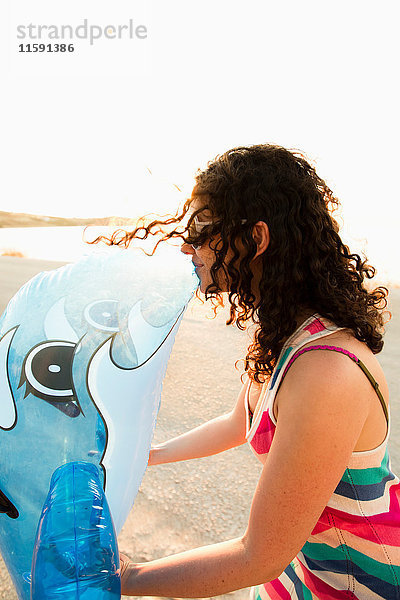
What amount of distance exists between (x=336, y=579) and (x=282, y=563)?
0.26 m

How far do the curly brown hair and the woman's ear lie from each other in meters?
0.01

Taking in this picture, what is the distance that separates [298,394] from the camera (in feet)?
2.59

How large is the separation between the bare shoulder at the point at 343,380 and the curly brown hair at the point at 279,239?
6 centimetres

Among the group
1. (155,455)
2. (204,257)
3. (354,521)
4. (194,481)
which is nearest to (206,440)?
(155,455)

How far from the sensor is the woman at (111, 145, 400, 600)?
778 millimetres

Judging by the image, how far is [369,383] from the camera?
2.70 ft

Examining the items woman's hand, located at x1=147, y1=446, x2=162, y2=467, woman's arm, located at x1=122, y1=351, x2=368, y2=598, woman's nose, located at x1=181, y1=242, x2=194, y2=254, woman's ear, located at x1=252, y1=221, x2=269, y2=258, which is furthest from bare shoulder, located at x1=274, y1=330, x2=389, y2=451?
woman's hand, located at x1=147, y1=446, x2=162, y2=467

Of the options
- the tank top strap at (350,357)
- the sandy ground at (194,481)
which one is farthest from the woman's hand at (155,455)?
the tank top strap at (350,357)

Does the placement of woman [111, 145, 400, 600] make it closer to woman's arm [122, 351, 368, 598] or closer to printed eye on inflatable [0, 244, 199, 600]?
woman's arm [122, 351, 368, 598]

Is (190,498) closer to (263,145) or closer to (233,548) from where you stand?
(233,548)

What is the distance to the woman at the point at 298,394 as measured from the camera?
0.78 m

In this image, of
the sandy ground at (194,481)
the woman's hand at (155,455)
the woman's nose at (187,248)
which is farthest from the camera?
the sandy ground at (194,481)

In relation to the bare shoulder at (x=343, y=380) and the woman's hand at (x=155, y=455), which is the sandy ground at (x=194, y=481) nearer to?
the woman's hand at (x=155, y=455)

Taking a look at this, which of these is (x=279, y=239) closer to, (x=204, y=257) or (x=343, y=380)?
(x=204, y=257)
